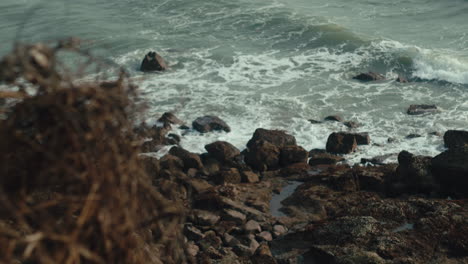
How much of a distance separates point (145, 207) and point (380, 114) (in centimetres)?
2018

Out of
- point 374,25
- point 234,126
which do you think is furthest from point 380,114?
point 374,25

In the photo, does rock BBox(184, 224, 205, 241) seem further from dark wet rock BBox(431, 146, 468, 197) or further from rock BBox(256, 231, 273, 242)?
dark wet rock BBox(431, 146, 468, 197)

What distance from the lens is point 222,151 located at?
1812cm

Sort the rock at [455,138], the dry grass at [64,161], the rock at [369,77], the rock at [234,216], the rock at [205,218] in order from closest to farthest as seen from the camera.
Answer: the dry grass at [64,161], the rock at [205,218], the rock at [234,216], the rock at [455,138], the rock at [369,77]

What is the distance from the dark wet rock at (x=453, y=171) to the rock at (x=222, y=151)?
622cm

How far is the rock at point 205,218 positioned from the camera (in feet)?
42.0

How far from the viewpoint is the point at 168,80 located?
2658 centimetres

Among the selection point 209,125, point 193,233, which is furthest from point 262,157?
point 193,233

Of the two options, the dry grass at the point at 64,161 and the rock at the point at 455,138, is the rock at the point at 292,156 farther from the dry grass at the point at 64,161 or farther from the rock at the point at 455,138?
the dry grass at the point at 64,161

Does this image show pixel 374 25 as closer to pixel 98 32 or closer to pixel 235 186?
pixel 98 32

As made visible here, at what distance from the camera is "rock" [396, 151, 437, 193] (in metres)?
14.8

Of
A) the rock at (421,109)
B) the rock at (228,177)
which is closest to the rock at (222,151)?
the rock at (228,177)

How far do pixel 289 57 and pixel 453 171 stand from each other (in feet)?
55.4

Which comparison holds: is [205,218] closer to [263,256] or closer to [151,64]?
[263,256]
